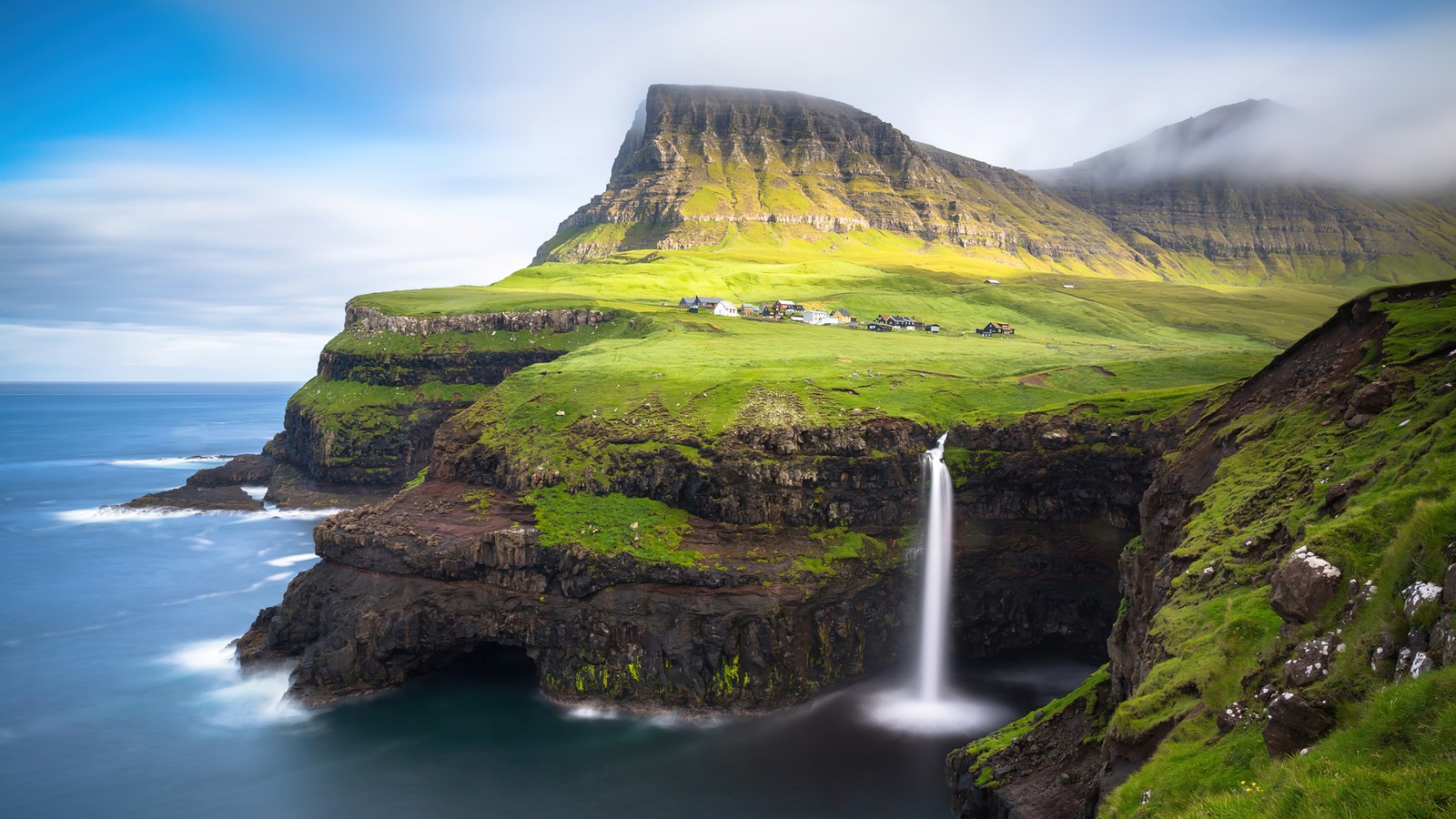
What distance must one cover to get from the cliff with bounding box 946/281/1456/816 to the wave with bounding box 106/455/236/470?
175177 millimetres

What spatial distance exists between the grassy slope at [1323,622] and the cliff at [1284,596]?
7 centimetres

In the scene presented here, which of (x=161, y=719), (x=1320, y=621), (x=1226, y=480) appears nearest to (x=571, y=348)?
(x=161, y=719)

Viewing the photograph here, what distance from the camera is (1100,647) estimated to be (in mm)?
63406

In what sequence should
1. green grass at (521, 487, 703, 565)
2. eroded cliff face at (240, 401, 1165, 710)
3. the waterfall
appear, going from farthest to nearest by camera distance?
the waterfall < green grass at (521, 487, 703, 565) < eroded cliff face at (240, 401, 1165, 710)

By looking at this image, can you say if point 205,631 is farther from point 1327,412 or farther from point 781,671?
point 1327,412

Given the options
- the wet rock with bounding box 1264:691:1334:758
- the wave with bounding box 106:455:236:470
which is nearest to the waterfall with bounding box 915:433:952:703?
the wet rock with bounding box 1264:691:1334:758

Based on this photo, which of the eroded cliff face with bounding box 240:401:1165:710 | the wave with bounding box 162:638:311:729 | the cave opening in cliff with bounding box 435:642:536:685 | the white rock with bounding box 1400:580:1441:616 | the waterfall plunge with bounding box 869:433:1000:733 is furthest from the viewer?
the cave opening in cliff with bounding box 435:642:536:685

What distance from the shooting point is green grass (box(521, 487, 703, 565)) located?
59.9 metres

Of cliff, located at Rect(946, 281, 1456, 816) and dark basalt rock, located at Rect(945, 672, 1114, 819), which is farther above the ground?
cliff, located at Rect(946, 281, 1456, 816)

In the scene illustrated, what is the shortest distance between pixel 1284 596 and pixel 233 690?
67.7 m

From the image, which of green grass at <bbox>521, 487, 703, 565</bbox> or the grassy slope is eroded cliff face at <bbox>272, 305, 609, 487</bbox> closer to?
green grass at <bbox>521, 487, 703, 565</bbox>

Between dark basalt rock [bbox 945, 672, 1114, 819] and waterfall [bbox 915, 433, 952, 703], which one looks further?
waterfall [bbox 915, 433, 952, 703]

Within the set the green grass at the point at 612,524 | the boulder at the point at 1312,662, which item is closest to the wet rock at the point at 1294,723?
the boulder at the point at 1312,662

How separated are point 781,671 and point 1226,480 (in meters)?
32.7
